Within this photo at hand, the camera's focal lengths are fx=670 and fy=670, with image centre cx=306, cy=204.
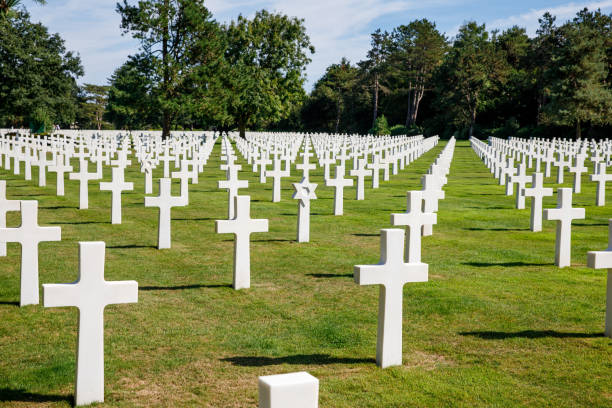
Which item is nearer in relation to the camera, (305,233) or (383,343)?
(383,343)

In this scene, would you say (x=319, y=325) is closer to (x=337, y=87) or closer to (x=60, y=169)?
(x=60, y=169)

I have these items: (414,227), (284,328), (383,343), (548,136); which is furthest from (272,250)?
(548,136)

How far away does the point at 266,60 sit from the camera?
63.3 m

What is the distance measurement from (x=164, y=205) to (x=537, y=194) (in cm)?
623

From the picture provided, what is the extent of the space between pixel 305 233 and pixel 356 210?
4.70 m

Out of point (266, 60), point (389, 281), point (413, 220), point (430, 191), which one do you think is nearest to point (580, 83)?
point (266, 60)

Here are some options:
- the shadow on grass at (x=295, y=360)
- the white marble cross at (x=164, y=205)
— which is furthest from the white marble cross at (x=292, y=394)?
the white marble cross at (x=164, y=205)

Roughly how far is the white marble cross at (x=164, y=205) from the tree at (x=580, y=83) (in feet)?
170

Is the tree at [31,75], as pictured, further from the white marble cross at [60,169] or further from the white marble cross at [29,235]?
the white marble cross at [29,235]

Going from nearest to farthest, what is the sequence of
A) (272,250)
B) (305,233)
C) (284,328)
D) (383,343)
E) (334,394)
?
(334,394)
(383,343)
(284,328)
(272,250)
(305,233)

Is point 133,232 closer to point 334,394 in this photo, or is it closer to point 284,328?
point 284,328

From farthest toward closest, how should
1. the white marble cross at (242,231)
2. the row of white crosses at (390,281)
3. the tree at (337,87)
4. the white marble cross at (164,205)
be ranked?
the tree at (337,87) → the white marble cross at (164,205) → the white marble cross at (242,231) → the row of white crosses at (390,281)

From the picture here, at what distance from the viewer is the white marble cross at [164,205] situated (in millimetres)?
9617

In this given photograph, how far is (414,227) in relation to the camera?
8383mm
